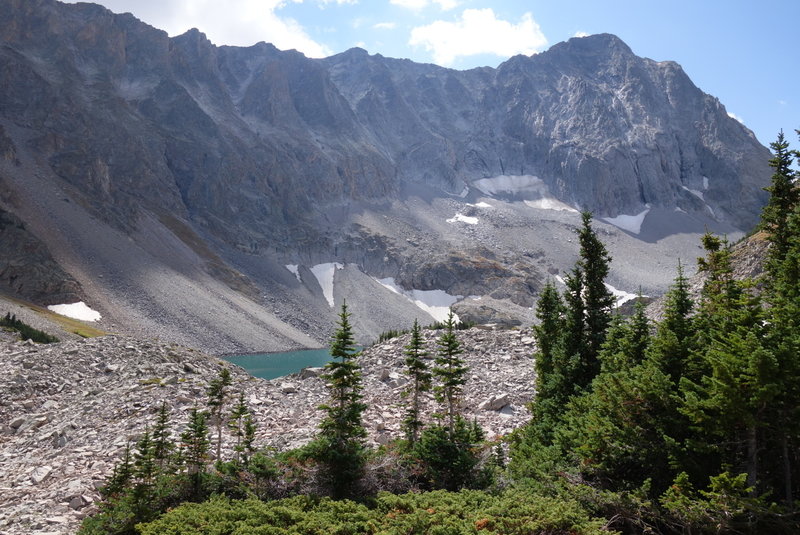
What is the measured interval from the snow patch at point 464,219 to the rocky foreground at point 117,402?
148183 millimetres

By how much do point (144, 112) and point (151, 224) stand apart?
56.0 meters

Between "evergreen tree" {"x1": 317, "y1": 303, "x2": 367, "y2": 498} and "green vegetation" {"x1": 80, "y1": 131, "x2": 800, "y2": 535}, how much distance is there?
5 centimetres

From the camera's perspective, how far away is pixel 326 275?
476 ft

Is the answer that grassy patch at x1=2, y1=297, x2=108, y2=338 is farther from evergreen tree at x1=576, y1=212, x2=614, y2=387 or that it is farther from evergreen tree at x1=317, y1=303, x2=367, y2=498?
evergreen tree at x1=576, y1=212, x2=614, y2=387

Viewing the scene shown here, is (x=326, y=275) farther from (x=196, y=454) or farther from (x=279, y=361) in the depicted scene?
(x=196, y=454)

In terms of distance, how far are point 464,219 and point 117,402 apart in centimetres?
16768

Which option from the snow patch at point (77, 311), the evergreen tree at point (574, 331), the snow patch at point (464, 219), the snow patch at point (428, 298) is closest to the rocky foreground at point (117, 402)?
the evergreen tree at point (574, 331)

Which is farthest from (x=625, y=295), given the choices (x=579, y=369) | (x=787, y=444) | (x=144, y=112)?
(x=144, y=112)

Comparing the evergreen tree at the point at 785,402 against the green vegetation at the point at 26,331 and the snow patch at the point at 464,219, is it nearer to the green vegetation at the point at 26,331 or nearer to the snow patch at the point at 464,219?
the green vegetation at the point at 26,331

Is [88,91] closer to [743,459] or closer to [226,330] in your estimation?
[226,330]

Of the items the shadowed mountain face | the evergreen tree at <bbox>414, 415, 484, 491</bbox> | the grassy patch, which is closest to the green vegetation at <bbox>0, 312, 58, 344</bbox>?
the grassy patch

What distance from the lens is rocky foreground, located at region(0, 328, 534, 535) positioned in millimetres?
18328

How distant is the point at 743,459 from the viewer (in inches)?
481

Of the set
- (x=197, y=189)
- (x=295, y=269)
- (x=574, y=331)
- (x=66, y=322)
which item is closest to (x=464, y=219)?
(x=295, y=269)
